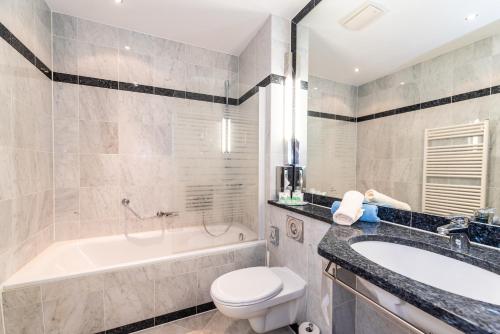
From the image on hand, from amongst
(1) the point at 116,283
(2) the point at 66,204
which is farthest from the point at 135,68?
(1) the point at 116,283

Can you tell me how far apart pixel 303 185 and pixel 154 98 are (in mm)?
1841

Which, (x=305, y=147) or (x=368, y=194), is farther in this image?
(x=305, y=147)

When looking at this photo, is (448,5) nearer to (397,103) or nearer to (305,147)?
(397,103)

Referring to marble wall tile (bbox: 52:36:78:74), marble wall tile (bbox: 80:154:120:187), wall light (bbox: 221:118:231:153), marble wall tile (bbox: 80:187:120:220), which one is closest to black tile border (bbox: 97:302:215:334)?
marble wall tile (bbox: 80:187:120:220)

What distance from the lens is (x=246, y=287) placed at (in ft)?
4.60

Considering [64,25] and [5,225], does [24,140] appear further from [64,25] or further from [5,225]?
[64,25]

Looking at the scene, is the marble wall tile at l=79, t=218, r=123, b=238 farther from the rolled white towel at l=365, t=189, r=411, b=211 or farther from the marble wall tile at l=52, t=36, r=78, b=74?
the rolled white towel at l=365, t=189, r=411, b=211

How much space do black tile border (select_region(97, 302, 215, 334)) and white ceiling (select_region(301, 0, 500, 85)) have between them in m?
2.17

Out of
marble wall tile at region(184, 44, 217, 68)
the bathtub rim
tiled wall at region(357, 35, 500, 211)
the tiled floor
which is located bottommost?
the tiled floor

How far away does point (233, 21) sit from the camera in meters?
2.07

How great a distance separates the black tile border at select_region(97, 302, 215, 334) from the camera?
158cm

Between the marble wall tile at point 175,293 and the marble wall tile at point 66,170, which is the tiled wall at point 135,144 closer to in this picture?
the marble wall tile at point 66,170

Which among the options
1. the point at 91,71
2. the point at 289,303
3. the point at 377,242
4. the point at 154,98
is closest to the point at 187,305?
the point at 289,303

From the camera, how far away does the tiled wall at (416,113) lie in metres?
0.91
